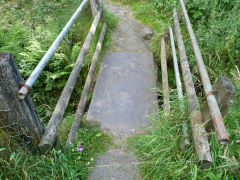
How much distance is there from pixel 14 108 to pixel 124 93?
2122mm

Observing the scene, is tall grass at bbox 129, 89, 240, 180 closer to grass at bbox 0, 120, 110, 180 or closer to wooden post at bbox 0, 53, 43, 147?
grass at bbox 0, 120, 110, 180

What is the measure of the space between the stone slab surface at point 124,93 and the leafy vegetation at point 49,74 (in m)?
0.33

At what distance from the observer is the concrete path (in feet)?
8.07

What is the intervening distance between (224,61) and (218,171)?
3.17 meters

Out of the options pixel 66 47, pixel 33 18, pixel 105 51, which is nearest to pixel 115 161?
pixel 105 51

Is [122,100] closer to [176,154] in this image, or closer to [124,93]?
[124,93]

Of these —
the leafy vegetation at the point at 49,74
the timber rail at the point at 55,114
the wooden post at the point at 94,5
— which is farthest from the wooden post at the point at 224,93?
the wooden post at the point at 94,5

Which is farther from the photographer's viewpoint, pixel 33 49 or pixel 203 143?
pixel 33 49

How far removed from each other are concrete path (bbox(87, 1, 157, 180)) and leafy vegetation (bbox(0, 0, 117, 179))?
196mm

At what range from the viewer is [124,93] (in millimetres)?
3525

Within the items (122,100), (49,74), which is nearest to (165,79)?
(122,100)

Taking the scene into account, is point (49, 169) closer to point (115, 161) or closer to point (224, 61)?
point (115, 161)

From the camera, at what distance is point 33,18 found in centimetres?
655

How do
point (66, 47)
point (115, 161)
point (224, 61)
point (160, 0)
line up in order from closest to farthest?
point (115, 161) < point (224, 61) < point (66, 47) < point (160, 0)
